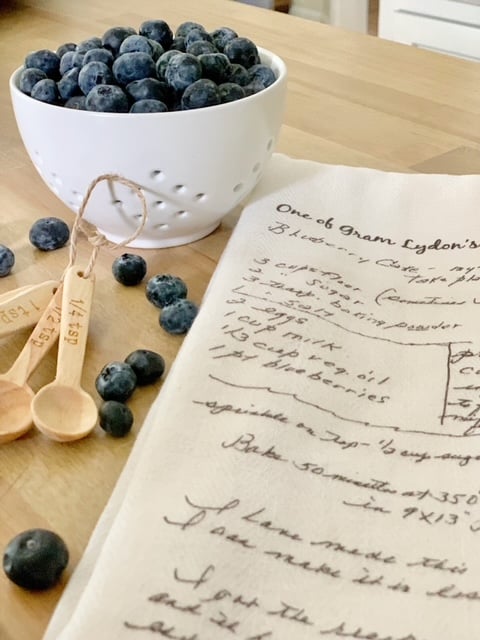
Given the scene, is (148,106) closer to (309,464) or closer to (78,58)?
(78,58)

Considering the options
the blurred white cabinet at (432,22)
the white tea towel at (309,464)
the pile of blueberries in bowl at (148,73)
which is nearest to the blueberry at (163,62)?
the pile of blueberries in bowl at (148,73)

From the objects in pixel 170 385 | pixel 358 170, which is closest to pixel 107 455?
pixel 170 385

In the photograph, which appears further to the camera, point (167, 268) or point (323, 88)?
point (323, 88)

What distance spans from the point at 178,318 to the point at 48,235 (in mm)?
156

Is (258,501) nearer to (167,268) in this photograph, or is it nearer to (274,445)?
(274,445)

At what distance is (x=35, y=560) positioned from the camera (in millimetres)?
305

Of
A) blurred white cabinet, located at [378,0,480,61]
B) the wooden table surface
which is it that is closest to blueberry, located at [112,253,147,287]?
the wooden table surface

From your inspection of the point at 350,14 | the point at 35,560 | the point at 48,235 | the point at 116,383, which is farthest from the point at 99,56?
the point at 350,14

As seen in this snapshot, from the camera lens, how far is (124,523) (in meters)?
0.31

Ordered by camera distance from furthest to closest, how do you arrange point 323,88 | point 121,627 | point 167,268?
point 323,88 < point 167,268 < point 121,627

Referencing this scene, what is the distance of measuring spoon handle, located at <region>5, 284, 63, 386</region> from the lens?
0.41 meters

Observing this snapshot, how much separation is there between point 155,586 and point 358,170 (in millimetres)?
422

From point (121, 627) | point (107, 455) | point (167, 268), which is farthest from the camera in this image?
point (167, 268)

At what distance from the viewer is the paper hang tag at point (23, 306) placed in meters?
0.45
